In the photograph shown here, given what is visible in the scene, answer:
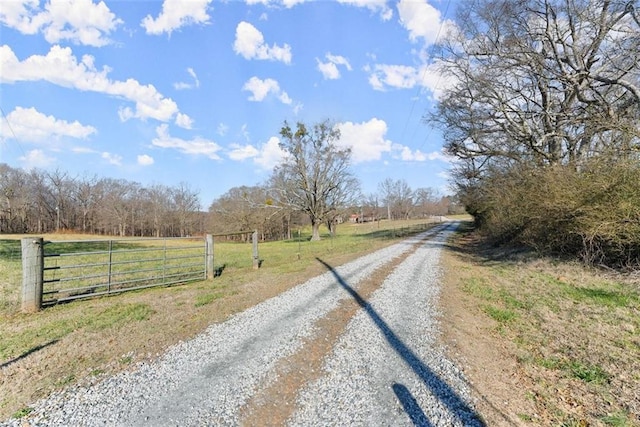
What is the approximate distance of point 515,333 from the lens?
525 cm

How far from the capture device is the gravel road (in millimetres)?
2994

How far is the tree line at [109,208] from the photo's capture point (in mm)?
55250

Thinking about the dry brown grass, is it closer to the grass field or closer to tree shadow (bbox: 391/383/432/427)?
tree shadow (bbox: 391/383/432/427)

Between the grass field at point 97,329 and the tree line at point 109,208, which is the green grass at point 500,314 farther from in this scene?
the tree line at point 109,208

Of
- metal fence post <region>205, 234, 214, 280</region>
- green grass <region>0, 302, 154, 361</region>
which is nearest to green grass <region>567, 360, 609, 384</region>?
green grass <region>0, 302, 154, 361</region>

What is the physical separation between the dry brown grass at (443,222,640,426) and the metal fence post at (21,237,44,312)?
8094mm

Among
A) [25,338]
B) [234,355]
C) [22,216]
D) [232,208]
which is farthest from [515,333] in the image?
[22,216]

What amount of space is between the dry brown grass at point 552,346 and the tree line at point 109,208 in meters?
57.2

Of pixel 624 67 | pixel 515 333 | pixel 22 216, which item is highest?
pixel 624 67

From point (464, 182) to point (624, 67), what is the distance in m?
15.4

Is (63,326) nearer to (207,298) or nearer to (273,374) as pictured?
(207,298)

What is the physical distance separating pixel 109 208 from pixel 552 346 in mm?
66291

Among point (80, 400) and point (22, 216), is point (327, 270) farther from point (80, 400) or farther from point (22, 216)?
point (22, 216)

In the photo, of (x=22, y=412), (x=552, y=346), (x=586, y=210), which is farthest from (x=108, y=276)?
(x=586, y=210)
